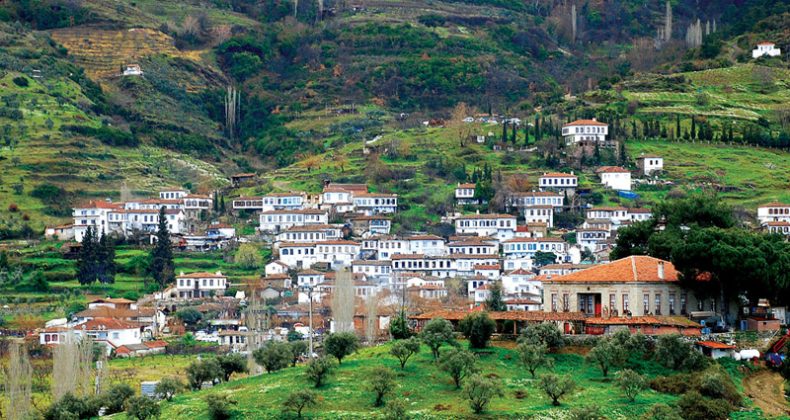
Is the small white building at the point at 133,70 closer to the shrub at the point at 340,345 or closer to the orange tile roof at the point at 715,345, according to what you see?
the shrub at the point at 340,345

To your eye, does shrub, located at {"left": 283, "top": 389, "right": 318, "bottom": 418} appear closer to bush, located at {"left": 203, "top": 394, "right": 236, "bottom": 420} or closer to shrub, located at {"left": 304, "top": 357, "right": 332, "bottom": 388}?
bush, located at {"left": 203, "top": 394, "right": 236, "bottom": 420}

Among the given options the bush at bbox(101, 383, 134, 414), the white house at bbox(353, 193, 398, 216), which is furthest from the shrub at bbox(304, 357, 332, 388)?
the white house at bbox(353, 193, 398, 216)

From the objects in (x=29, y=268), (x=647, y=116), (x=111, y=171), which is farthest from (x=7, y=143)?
(x=647, y=116)

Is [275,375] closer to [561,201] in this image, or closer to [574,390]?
[574,390]

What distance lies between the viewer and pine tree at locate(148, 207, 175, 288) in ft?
347

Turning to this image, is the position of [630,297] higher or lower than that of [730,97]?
lower

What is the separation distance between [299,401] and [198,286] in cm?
5372

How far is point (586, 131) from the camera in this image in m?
133

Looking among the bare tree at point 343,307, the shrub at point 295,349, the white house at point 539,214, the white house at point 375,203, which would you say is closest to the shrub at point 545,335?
the shrub at point 295,349

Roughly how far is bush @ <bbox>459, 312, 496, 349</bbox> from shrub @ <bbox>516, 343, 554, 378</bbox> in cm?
245

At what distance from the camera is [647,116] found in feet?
467

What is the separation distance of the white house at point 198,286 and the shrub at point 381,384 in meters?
52.2

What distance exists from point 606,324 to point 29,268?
192ft

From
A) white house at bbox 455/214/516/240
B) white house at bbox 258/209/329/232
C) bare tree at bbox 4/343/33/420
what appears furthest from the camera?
white house at bbox 258/209/329/232
